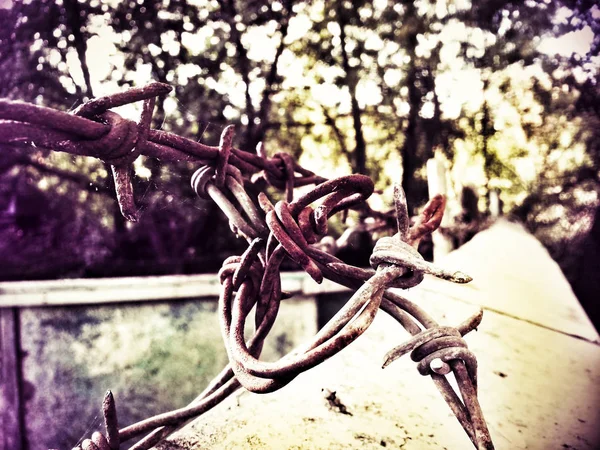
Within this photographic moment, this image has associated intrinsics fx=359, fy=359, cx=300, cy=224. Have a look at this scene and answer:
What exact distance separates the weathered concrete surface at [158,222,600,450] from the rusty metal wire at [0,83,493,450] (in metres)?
0.12

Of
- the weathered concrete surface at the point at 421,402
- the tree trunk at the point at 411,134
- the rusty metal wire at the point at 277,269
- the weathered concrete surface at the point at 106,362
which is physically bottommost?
the weathered concrete surface at the point at 106,362

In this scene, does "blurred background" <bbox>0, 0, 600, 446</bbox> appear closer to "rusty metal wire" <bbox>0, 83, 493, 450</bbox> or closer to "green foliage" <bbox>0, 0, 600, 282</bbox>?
"green foliage" <bbox>0, 0, 600, 282</bbox>

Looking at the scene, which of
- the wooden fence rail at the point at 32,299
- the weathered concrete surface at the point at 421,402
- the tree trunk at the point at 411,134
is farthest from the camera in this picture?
the tree trunk at the point at 411,134

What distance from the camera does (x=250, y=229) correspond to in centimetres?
58

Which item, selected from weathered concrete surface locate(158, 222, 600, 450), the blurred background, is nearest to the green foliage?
the blurred background

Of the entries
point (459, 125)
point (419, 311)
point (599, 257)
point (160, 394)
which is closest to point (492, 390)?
point (419, 311)

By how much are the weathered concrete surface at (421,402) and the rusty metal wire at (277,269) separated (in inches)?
4.9

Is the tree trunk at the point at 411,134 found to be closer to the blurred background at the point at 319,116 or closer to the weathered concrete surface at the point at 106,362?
the blurred background at the point at 319,116

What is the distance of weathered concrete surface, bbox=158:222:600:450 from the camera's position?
0.65m

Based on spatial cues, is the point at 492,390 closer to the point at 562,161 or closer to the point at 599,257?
the point at 599,257

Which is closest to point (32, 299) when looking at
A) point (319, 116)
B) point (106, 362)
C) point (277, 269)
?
point (106, 362)

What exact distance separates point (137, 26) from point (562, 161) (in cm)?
762

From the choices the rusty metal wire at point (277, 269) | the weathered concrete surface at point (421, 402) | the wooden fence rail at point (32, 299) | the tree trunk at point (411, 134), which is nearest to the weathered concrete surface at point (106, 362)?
the wooden fence rail at point (32, 299)

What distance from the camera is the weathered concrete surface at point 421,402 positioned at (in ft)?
2.12
